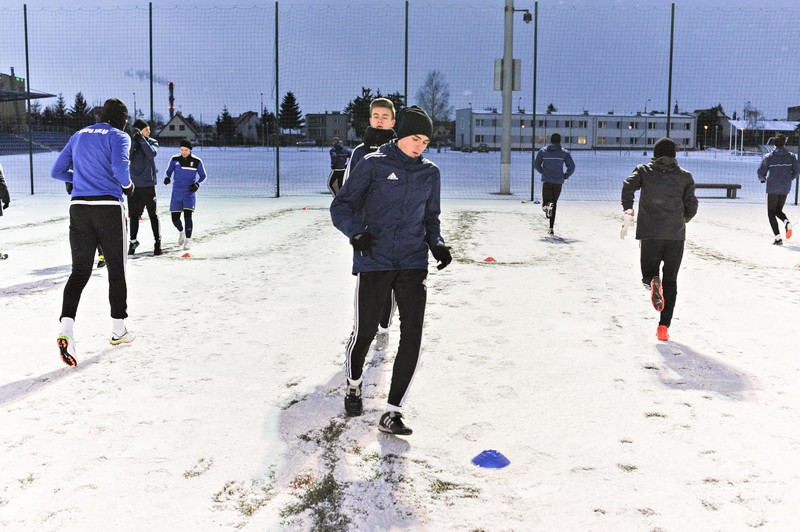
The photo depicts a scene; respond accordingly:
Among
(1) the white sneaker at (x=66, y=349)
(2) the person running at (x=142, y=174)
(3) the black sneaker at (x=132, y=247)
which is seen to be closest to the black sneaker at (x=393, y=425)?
(1) the white sneaker at (x=66, y=349)

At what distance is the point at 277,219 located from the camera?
47.5 ft

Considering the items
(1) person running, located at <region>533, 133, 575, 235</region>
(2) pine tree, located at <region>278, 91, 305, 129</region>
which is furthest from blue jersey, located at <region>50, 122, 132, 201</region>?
(2) pine tree, located at <region>278, 91, 305, 129</region>

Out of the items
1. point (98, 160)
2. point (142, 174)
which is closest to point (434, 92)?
point (142, 174)

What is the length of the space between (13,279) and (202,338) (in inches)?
147

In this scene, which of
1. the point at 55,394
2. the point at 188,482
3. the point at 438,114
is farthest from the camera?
the point at 438,114

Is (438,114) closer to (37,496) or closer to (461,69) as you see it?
(461,69)

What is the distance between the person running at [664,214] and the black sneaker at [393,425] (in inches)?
112

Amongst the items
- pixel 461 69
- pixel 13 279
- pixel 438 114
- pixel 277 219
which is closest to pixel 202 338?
pixel 13 279

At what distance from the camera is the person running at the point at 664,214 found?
18.6 ft

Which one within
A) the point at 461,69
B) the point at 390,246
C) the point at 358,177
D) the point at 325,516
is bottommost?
the point at 325,516

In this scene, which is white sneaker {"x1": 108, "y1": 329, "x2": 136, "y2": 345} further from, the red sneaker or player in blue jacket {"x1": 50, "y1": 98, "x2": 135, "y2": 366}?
the red sneaker

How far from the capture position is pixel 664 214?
5695 mm

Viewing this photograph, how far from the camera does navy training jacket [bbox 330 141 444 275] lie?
12.1 ft

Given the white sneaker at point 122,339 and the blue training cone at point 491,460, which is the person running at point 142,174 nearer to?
the white sneaker at point 122,339
